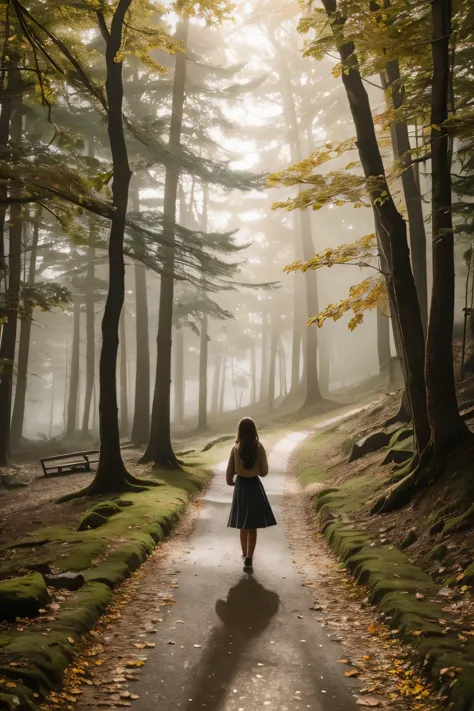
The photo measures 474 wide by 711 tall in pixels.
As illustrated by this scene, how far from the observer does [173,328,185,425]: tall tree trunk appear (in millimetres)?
40344

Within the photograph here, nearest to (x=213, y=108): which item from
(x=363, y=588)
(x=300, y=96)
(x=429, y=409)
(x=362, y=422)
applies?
(x=300, y=96)

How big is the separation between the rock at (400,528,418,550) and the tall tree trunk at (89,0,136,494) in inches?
259

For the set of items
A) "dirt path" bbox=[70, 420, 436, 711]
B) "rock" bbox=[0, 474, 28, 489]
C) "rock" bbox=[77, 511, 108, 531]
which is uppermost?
"rock" bbox=[77, 511, 108, 531]

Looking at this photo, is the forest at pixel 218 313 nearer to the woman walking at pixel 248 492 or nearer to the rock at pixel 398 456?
the rock at pixel 398 456

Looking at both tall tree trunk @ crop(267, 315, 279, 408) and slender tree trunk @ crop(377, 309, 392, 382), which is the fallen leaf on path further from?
tall tree trunk @ crop(267, 315, 279, 408)

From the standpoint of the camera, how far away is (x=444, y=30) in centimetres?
758

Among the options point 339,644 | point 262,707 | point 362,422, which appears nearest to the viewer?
point 262,707

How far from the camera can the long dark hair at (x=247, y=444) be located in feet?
25.2

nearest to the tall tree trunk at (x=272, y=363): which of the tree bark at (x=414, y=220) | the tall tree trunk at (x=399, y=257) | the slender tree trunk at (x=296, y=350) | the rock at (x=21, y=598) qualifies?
the slender tree trunk at (x=296, y=350)

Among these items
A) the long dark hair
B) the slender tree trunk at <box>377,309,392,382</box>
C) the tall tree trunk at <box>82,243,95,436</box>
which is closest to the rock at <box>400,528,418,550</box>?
the long dark hair

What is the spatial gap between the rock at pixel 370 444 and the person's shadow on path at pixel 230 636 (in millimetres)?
7042

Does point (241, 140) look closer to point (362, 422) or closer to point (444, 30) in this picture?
point (362, 422)

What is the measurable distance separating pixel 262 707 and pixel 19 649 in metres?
1.88

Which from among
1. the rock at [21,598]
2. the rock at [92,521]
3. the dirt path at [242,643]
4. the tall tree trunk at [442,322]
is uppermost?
the tall tree trunk at [442,322]
